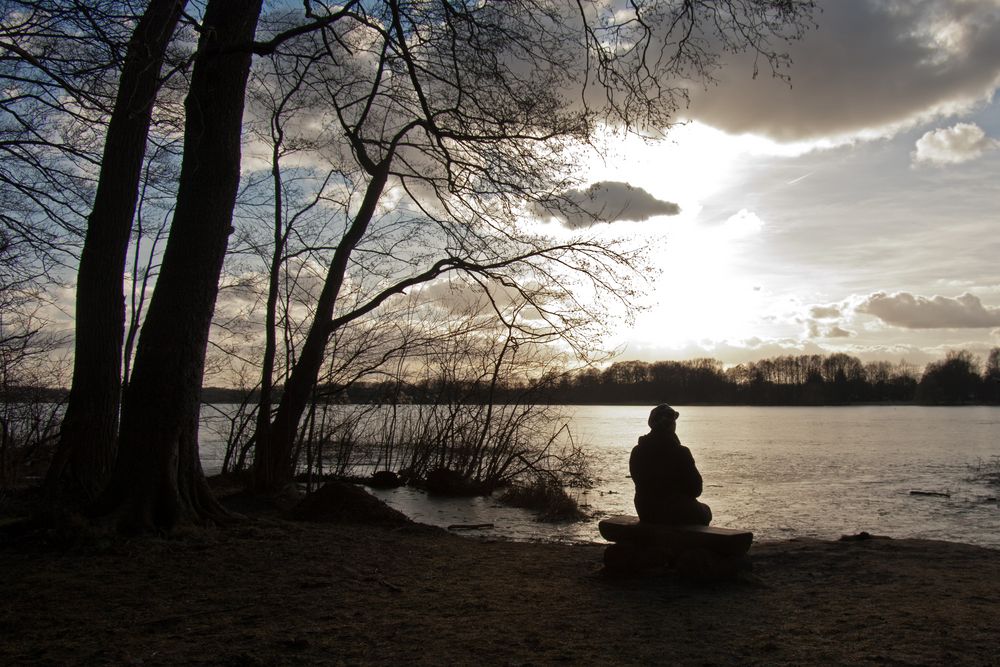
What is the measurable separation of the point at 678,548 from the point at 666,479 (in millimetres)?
592

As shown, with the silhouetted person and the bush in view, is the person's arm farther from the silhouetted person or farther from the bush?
the bush

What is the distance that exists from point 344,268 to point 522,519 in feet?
17.2

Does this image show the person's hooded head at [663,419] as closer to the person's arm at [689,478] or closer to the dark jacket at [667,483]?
the dark jacket at [667,483]

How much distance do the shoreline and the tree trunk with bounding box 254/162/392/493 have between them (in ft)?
15.1

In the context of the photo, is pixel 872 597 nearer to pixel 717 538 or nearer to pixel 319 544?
pixel 717 538

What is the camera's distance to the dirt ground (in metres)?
4.04

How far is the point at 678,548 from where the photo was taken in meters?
6.25

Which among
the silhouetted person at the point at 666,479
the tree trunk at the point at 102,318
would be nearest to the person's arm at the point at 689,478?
the silhouetted person at the point at 666,479

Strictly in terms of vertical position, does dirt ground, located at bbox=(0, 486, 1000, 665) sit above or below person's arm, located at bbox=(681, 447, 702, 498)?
below

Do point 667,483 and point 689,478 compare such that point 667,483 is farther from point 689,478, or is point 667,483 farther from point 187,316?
point 187,316

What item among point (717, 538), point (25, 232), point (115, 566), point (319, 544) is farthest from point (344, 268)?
point (717, 538)

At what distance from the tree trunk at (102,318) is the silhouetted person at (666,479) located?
569 centimetres

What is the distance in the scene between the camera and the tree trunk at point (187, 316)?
22.2 ft

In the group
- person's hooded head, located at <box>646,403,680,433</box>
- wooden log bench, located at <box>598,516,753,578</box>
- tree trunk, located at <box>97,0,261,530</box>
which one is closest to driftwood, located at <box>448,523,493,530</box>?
tree trunk, located at <box>97,0,261,530</box>
